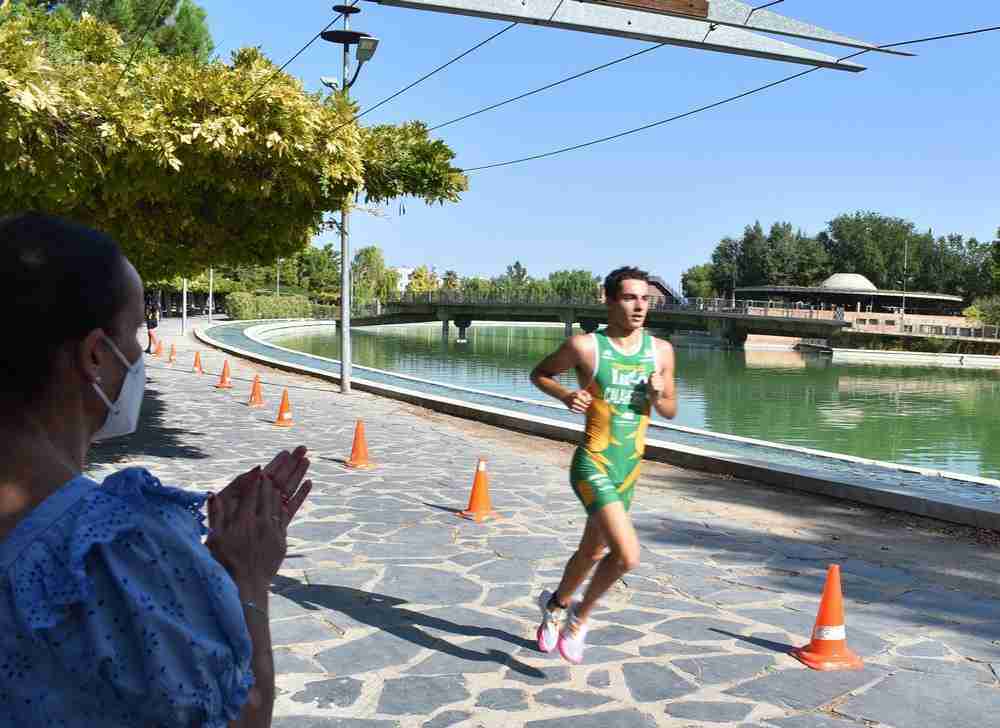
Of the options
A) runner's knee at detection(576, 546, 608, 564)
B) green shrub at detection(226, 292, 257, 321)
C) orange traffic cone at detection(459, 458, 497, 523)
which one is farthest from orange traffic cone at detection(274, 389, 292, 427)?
green shrub at detection(226, 292, 257, 321)

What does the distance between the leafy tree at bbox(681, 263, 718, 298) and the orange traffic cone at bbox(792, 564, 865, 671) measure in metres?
144

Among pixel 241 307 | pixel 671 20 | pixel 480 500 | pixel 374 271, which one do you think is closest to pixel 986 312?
pixel 241 307

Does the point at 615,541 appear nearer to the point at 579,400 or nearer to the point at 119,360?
the point at 579,400

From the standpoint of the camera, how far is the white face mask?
1430mm

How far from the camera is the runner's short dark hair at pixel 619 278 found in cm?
505

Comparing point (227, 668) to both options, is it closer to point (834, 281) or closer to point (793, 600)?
point (793, 600)

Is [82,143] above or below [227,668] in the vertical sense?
above

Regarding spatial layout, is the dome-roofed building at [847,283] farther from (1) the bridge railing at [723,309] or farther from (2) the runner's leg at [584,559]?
(2) the runner's leg at [584,559]

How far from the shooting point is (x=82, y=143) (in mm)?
8641

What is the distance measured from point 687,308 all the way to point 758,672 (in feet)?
243

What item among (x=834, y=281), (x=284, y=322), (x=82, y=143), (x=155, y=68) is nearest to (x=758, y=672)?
(x=82, y=143)

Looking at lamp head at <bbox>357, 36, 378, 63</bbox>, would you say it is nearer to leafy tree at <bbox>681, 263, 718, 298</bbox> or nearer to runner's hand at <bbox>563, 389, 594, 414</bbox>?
runner's hand at <bbox>563, 389, 594, 414</bbox>

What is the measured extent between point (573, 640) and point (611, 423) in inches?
47.9

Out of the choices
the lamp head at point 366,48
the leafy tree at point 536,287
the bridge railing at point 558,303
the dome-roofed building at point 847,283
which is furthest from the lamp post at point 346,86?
the leafy tree at point 536,287
